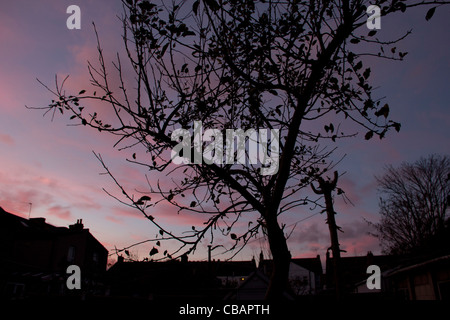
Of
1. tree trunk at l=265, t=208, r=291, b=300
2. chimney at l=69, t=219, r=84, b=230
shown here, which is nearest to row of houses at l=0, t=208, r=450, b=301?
chimney at l=69, t=219, r=84, b=230

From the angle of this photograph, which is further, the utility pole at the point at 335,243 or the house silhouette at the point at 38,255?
the house silhouette at the point at 38,255

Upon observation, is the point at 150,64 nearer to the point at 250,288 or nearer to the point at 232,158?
the point at 232,158

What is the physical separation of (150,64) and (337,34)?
119 inches

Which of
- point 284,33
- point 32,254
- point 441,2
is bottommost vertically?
point 32,254

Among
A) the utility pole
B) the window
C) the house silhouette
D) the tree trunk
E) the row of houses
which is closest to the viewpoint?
the tree trunk

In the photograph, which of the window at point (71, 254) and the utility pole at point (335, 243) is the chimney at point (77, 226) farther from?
the utility pole at point (335, 243)

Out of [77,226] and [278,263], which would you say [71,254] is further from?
[278,263]

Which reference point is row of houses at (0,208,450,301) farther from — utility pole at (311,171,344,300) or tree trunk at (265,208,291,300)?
tree trunk at (265,208,291,300)

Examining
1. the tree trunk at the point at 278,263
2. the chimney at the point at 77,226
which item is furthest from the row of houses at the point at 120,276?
the tree trunk at the point at 278,263

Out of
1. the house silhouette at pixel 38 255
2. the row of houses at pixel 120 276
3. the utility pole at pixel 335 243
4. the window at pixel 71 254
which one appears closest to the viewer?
the utility pole at pixel 335 243

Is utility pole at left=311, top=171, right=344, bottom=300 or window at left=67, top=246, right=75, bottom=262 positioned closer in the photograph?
utility pole at left=311, top=171, right=344, bottom=300

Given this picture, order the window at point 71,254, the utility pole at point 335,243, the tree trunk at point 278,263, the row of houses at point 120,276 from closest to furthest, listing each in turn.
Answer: the tree trunk at point 278,263 → the utility pole at point 335,243 → the row of houses at point 120,276 → the window at point 71,254

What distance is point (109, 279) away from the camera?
39.7 meters
